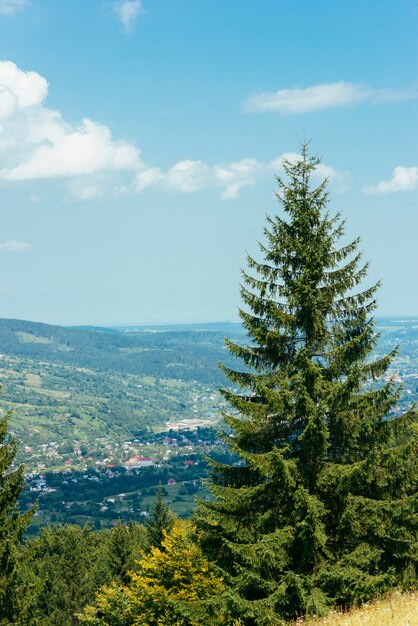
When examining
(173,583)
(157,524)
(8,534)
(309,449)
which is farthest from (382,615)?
(157,524)

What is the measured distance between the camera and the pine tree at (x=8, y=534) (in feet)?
65.6

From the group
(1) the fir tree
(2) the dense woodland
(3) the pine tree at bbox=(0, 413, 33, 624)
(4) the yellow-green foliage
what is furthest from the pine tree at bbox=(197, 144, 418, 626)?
(1) the fir tree

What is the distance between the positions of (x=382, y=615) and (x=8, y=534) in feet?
45.4

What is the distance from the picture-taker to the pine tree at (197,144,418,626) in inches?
514

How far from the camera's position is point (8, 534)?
20.2m

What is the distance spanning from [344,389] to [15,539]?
13.4 metres

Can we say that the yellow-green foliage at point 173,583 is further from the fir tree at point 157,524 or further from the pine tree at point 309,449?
the fir tree at point 157,524

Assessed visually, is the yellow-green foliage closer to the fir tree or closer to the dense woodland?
the dense woodland

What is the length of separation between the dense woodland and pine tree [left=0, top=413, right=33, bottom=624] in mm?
8086

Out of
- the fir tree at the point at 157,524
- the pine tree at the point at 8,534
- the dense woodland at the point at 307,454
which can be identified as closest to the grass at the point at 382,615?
the dense woodland at the point at 307,454

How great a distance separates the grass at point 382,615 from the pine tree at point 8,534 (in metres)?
11.7

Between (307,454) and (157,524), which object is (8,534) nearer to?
(307,454)

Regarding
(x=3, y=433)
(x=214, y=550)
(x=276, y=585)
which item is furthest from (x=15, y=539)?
(x=276, y=585)

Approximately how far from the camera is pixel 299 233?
15.4 meters
